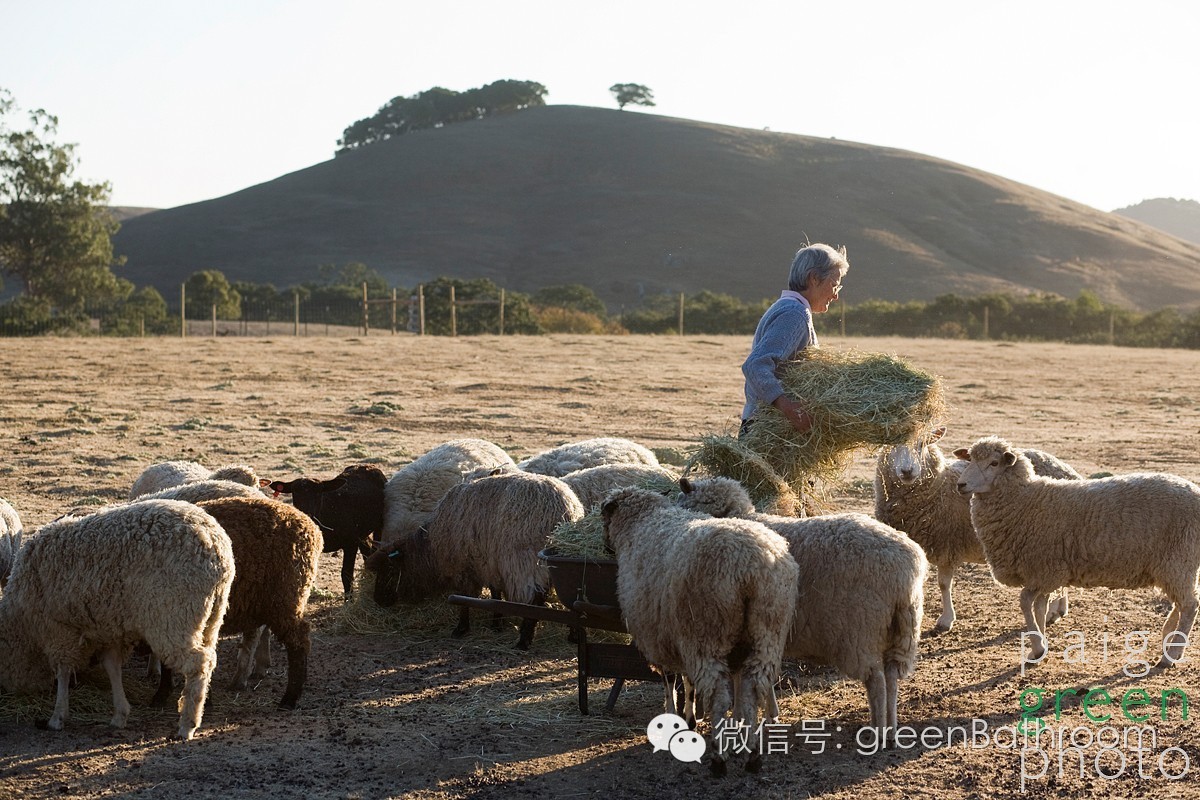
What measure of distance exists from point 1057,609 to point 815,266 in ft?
12.5

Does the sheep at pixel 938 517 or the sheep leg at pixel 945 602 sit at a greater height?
the sheep at pixel 938 517

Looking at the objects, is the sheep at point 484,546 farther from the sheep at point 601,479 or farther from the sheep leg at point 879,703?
the sheep leg at point 879,703

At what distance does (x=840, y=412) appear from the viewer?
6805 mm

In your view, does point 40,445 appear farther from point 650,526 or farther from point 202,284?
point 202,284

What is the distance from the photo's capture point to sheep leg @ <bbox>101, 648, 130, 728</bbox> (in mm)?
6629

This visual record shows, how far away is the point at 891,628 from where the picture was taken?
619cm

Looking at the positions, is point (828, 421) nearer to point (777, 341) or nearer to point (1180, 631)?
point (777, 341)

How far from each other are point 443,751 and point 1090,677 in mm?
4118

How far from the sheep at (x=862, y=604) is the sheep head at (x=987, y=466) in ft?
6.99

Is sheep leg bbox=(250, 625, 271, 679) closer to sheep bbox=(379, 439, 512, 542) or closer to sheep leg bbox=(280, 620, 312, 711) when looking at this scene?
sheep leg bbox=(280, 620, 312, 711)

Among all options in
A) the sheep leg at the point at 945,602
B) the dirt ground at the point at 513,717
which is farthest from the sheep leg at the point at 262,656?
the sheep leg at the point at 945,602

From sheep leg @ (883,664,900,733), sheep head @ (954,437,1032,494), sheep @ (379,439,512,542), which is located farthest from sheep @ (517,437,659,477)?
sheep leg @ (883,664,900,733)

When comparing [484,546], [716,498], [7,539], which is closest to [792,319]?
[716,498]

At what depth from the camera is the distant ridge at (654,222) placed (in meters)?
94.2
